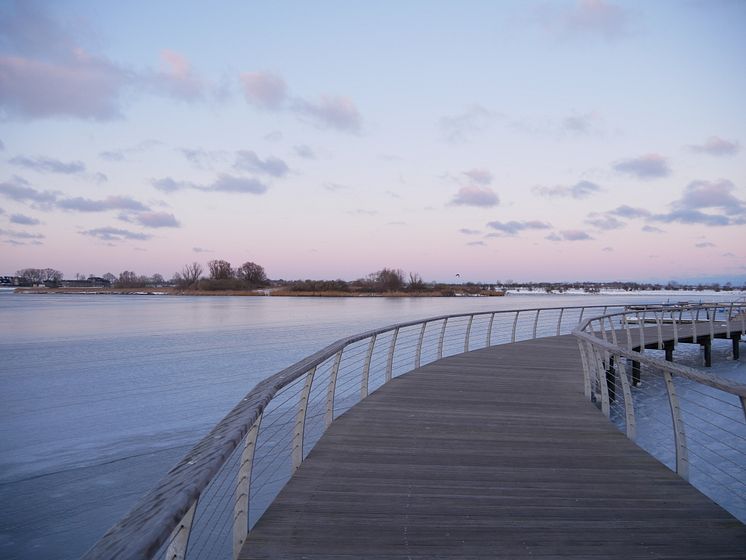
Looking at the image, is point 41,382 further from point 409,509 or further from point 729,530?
point 729,530

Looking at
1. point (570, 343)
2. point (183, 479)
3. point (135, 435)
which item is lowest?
point (135, 435)

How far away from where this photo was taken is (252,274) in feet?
408

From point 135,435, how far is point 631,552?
7.74 metres

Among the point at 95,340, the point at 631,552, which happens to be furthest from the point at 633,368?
the point at 95,340

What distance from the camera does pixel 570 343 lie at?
45.6ft

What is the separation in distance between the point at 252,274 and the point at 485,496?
12435 centimetres

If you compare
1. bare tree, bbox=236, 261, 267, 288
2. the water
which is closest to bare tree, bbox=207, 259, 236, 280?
bare tree, bbox=236, 261, 267, 288

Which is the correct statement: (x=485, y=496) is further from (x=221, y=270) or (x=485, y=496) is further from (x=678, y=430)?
(x=221, y=270)

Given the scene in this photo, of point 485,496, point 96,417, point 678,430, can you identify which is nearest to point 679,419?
point 678,430

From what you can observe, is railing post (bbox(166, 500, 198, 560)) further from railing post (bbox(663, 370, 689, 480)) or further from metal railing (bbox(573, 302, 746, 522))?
railing post (bbox(663, 370, 689, 480))

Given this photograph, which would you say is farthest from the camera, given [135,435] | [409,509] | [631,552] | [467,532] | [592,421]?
[135,435]

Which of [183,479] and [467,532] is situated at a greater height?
[183,479]

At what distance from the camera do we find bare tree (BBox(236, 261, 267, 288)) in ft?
404

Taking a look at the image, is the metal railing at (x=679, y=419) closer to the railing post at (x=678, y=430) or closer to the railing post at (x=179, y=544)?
the railing post at (x=678, y=430)
